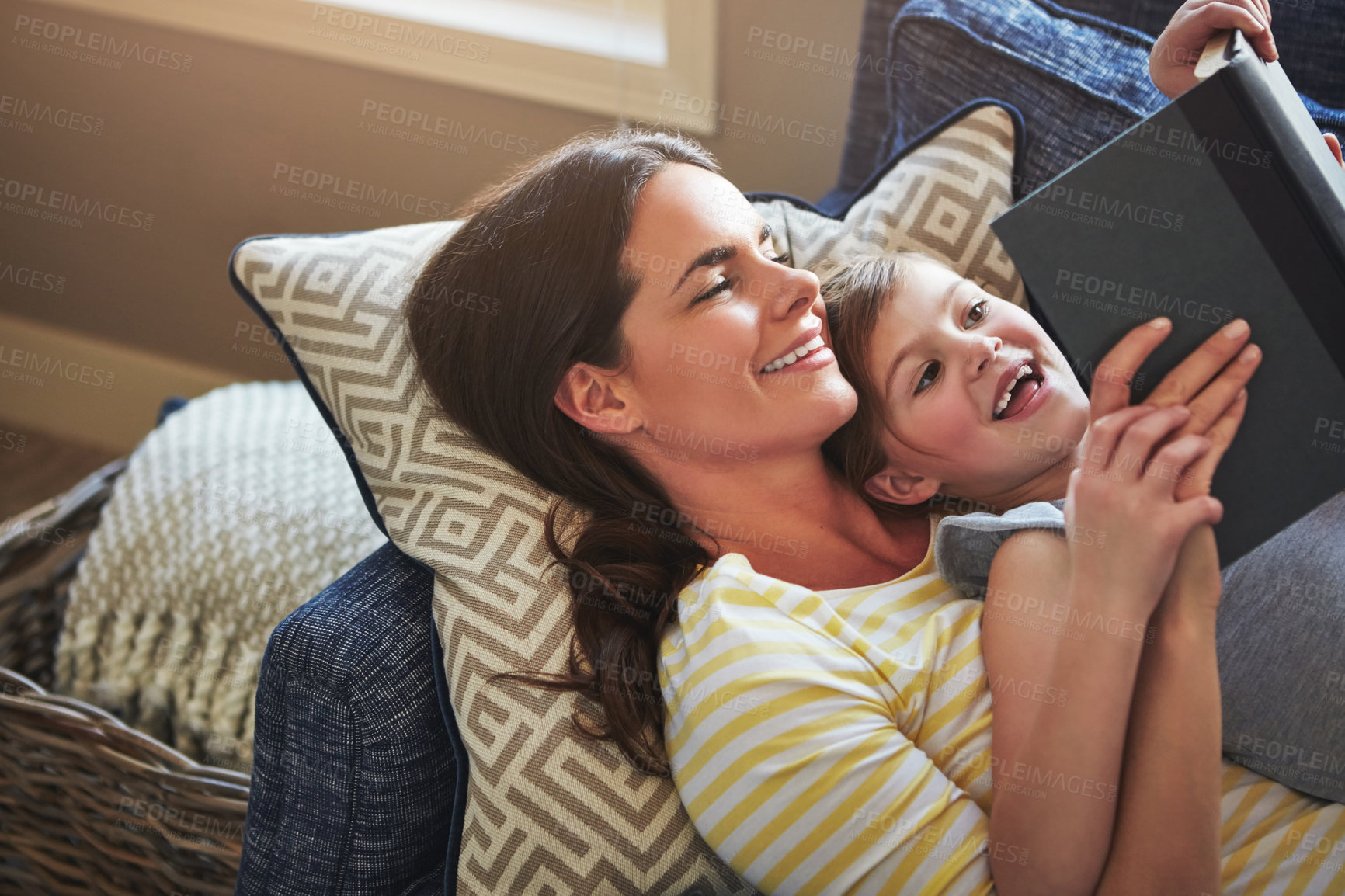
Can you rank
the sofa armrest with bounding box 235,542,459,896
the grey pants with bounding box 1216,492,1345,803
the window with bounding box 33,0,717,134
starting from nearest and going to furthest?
the grey pants with bounding box 1216,492,1345,803
the sofa armrest with bounding box 235,542,459,896
the window with bounding box 33,0,717,134

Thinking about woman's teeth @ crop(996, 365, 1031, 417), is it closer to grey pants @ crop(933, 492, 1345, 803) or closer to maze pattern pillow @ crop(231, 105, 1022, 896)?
grey pants @ crop(933, 492, 1345, 803)

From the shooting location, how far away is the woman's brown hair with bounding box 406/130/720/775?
1043 mm

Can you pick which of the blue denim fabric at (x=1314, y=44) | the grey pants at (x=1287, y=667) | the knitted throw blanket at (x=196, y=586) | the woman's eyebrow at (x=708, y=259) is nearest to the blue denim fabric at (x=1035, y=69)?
the blue denim fabric at (x=1314, y=44)

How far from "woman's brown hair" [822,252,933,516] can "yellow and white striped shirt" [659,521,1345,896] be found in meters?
0.18

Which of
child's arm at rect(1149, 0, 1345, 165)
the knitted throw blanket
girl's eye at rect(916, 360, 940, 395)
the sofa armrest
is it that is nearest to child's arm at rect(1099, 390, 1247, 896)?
girl's eye at rect(916, 360, 940, 395)

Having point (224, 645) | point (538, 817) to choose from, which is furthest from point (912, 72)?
point (224, 645)

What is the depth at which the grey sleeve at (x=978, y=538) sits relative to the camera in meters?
0.94

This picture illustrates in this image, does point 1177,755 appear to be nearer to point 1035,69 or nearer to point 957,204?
point 957,204

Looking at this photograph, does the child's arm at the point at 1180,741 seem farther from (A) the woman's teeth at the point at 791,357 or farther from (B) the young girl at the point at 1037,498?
(A) the woman's teeth at the point at 791,357

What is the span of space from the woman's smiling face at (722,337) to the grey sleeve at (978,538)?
0.16m

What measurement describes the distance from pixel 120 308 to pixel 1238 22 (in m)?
2.27

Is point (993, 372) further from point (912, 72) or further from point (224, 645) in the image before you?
point (224, 645)

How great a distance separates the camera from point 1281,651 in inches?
36.6

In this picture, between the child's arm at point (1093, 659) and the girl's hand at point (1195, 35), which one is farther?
the girl's hand at point (1195, 35)
